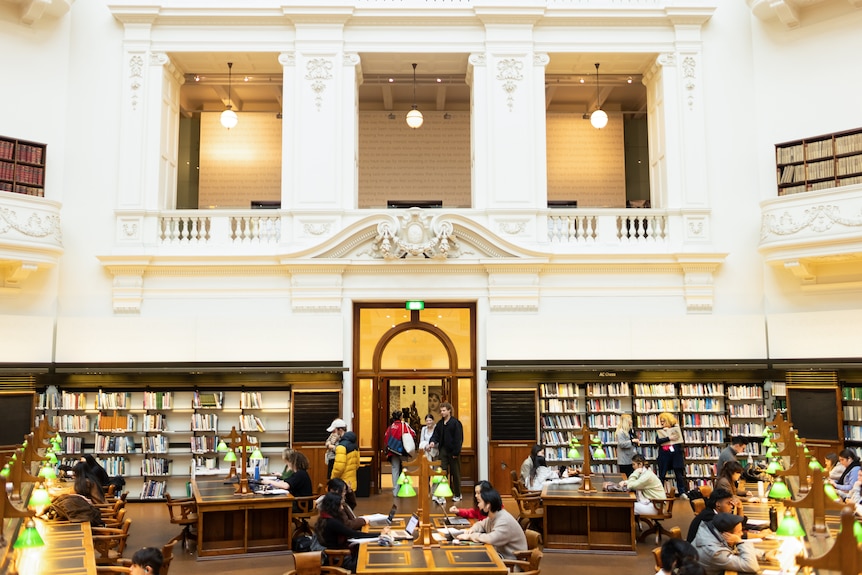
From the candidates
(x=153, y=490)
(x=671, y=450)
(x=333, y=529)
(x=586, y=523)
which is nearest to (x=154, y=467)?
(x=153, y=490)

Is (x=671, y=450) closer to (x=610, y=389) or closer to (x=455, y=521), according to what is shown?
(x=610, y=389)

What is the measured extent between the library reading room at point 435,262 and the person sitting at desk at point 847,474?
97.8 inches

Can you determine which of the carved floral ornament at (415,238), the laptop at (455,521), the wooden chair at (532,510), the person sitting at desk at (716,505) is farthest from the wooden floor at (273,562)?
the carved floral ornament at (415,238)

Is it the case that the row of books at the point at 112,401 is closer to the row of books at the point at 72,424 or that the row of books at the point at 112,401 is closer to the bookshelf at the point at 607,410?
the row of books at the point at 72,424

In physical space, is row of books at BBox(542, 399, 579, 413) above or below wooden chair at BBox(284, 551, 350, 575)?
above

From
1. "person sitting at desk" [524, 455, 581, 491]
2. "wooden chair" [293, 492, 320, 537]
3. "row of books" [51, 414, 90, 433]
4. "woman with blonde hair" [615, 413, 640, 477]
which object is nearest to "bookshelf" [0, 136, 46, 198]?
"row of books" [51, 414, 90, 433]

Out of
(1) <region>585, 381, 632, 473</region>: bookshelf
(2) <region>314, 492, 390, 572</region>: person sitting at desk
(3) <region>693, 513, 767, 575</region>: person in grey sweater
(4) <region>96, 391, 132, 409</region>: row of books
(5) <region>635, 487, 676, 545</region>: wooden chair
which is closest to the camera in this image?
(3) <region>693, 513, 767, 575</region>: person in grey sweater

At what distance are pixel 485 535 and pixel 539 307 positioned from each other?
671 centimetres

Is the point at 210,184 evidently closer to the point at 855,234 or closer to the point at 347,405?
the point at 347,405

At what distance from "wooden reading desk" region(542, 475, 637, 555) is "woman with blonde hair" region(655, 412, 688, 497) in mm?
2907

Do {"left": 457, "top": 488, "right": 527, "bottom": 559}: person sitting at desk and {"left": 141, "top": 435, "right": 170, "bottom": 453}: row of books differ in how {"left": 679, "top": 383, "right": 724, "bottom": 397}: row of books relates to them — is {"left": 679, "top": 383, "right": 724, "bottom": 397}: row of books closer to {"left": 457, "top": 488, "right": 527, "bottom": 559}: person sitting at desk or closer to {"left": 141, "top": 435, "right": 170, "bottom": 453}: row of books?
{"left": 457, "top": 488, "right": 527, "bottom": 559}: person sitting at desk

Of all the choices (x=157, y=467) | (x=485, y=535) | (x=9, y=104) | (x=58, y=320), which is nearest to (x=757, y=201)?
(x=485, y=535)

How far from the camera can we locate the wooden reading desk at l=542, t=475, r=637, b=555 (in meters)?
8.65

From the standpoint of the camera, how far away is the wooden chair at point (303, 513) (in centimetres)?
898
